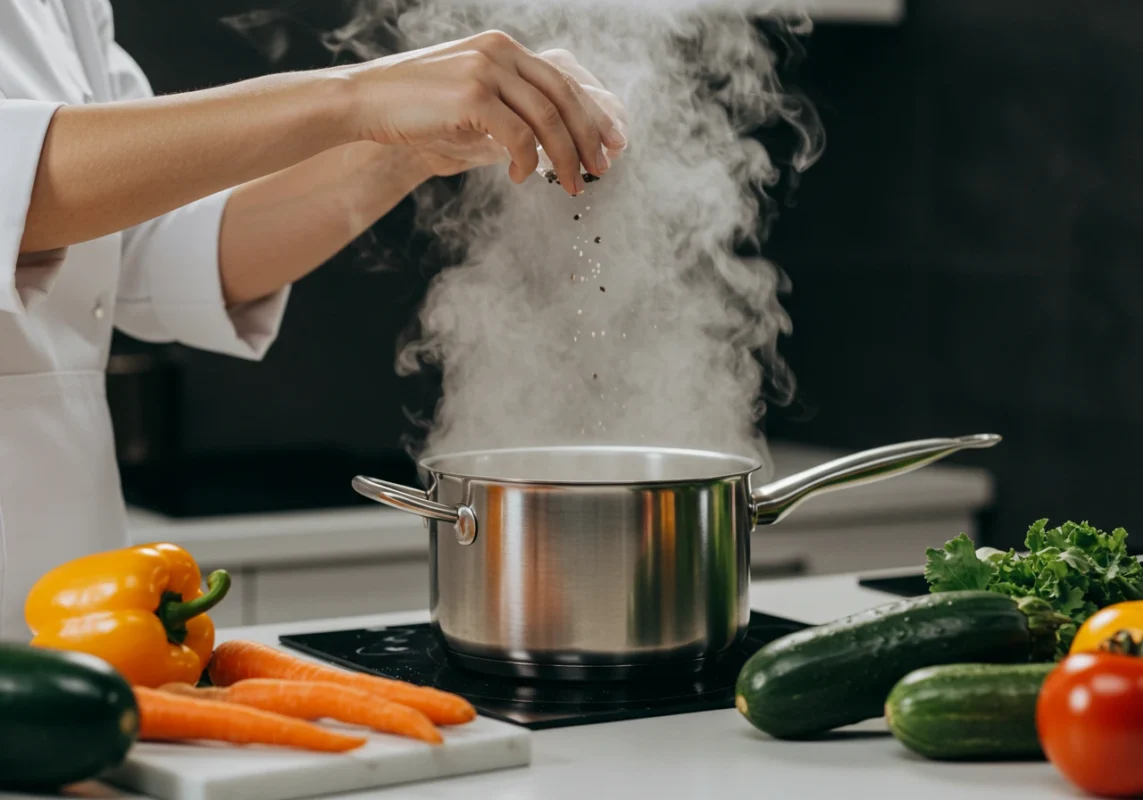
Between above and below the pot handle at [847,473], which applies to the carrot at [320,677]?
below

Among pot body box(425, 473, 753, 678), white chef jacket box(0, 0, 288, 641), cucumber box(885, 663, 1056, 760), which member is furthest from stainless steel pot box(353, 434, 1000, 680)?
white chef jacket box(0, 0, 288, 641)

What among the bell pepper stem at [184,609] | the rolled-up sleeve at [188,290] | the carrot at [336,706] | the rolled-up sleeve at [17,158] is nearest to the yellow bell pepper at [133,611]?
the bell pepper stem at [184,609]

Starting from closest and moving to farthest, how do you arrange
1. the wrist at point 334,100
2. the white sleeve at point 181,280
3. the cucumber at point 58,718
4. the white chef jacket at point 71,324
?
the cucumber at point 58,718, the wrist at point 334,100, the white chef jacket at point 71,324, the white sleeve at point 181,280

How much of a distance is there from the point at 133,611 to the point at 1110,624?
639 millimetres

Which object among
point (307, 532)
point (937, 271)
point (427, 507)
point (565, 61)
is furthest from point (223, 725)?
point (937, 271)

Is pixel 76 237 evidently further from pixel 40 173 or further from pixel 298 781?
pixel 298 781

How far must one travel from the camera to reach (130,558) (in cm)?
104

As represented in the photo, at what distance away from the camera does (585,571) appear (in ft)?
3.45

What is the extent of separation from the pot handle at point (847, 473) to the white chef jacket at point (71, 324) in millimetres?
613

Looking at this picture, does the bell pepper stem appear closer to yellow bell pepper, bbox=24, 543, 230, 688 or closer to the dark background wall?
yellow bell pepper, bbox=24, 543, 230, 688

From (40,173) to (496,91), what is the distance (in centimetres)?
36

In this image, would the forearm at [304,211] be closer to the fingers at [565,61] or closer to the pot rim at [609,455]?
the fingers at [565,61]

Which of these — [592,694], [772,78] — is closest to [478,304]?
[592,694]

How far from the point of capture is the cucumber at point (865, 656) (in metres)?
0.96
